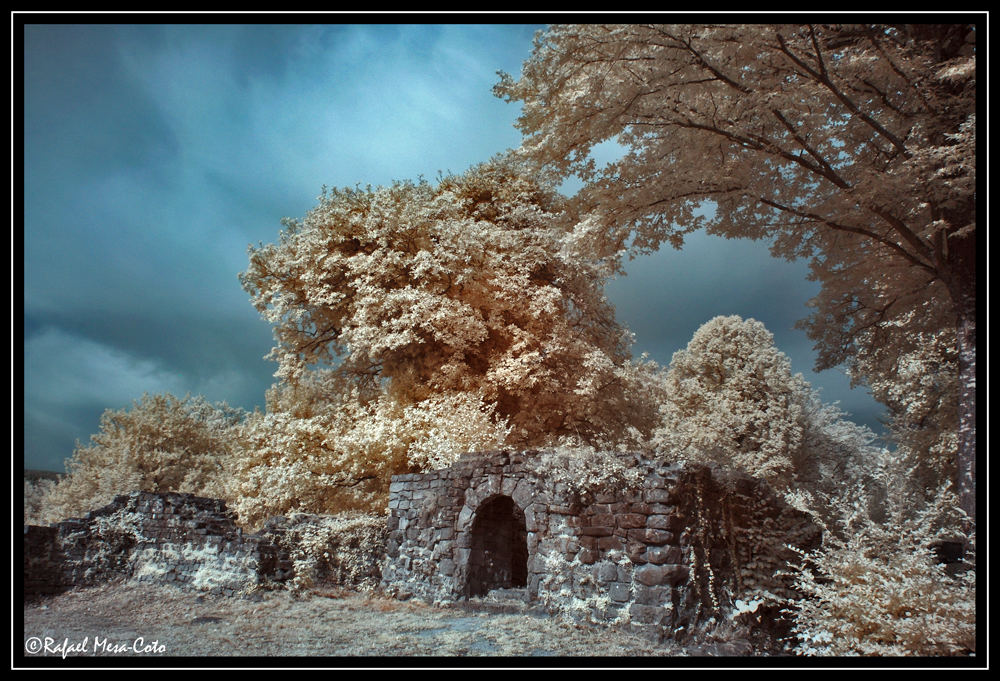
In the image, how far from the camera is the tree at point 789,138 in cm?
684

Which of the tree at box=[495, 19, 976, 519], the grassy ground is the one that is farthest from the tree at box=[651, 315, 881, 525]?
the grassy ground

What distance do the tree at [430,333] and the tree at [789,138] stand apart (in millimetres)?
4355

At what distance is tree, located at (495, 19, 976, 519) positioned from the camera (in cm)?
684

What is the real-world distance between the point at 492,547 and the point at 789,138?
7.76 meters

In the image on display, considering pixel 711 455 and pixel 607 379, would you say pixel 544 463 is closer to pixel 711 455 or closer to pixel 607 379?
pixel 607 379

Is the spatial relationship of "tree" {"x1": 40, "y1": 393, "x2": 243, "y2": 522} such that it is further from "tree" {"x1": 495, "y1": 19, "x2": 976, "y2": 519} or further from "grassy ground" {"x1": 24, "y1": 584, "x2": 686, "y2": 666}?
"tree" {"x1": 495, "y1": 19, "x2": 976, "y2": 519}

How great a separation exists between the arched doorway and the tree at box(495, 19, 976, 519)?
4715 millimetres

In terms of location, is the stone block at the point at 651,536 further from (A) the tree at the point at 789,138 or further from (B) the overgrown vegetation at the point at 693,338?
(A) the tree at the point at 789,138

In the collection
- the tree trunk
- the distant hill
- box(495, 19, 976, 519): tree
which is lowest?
the distant hill

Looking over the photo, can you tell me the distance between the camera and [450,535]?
927cm

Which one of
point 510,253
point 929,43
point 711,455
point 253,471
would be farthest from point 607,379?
point 929,43

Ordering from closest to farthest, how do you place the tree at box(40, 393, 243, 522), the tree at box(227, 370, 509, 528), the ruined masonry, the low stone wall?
the ruined masonry < the low stone wall < the tree at box(227, 370, 509, 528) < the tree at box(40, 393, 243, 522)

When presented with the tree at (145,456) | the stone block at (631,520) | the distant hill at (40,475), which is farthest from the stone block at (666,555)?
the distant hill at (40,475)

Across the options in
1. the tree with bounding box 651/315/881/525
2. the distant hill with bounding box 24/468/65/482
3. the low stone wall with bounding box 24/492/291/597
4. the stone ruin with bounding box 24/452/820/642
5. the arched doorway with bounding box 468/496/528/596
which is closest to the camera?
the stone ruin with bounding box 24/452/820/642
